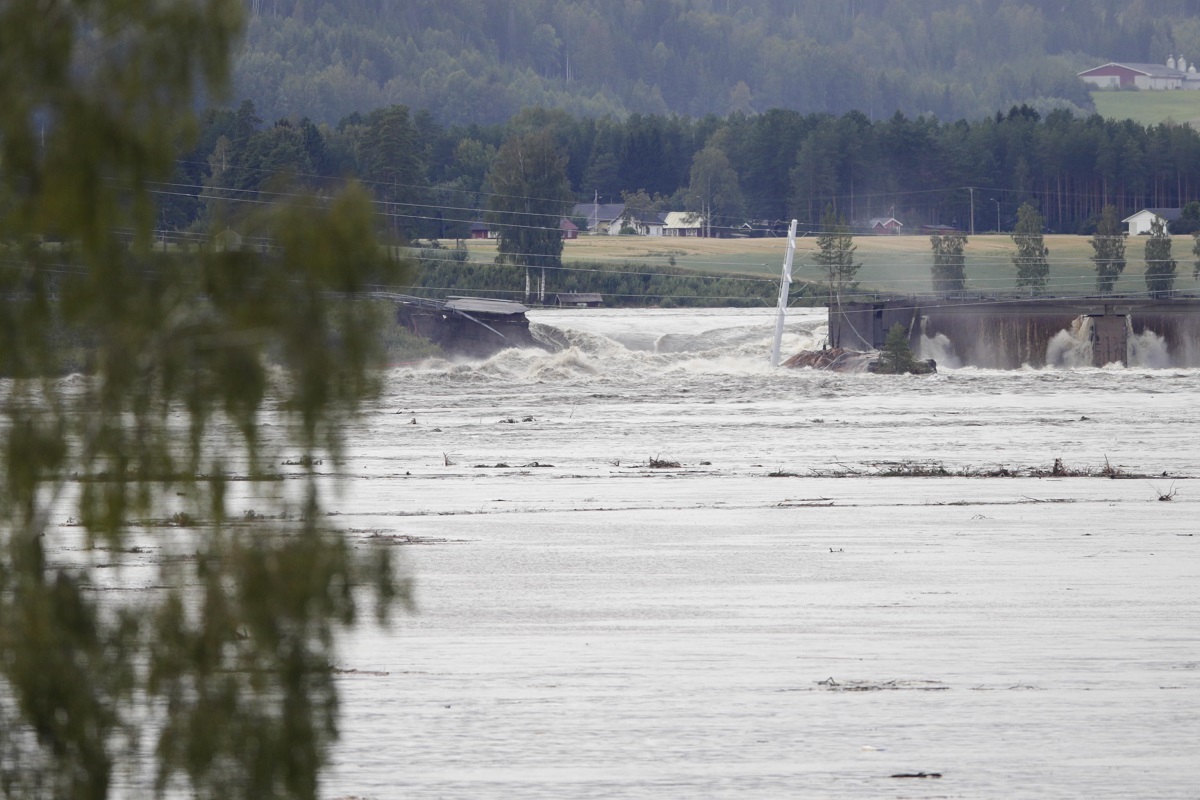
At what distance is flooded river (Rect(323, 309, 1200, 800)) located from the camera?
32.4 ft

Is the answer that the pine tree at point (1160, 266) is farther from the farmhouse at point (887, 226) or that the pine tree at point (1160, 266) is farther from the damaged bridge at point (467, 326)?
the damaged bridge at point (467, 326)

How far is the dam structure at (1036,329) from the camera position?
84.3 m

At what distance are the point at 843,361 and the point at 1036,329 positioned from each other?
957cm

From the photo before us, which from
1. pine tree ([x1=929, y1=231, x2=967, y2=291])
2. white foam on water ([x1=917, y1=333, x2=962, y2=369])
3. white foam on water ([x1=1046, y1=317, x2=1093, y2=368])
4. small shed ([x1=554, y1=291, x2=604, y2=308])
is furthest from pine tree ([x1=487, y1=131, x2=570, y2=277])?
white foam on water ([x1=1046, y1=317, x2=1093, y2=368])

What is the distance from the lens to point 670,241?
17175cm

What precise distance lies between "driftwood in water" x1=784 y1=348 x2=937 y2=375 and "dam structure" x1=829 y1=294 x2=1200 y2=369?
2.36 metres

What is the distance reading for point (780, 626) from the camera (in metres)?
14.5

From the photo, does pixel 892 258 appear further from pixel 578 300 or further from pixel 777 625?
pixel 777 625

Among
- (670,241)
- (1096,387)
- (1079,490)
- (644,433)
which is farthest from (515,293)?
(1079,490)

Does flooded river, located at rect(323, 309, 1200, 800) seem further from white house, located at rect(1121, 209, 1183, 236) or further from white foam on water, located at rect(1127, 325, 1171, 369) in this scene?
white house, located at rect(1121, 209, 1183, 236)

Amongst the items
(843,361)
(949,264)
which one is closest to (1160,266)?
(949,264)

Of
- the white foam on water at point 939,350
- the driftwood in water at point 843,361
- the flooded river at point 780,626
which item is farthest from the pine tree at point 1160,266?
the flooded river at point 780,626

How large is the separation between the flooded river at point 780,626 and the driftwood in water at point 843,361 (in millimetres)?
44216

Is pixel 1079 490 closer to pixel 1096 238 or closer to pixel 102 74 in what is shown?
pixel 102 74
